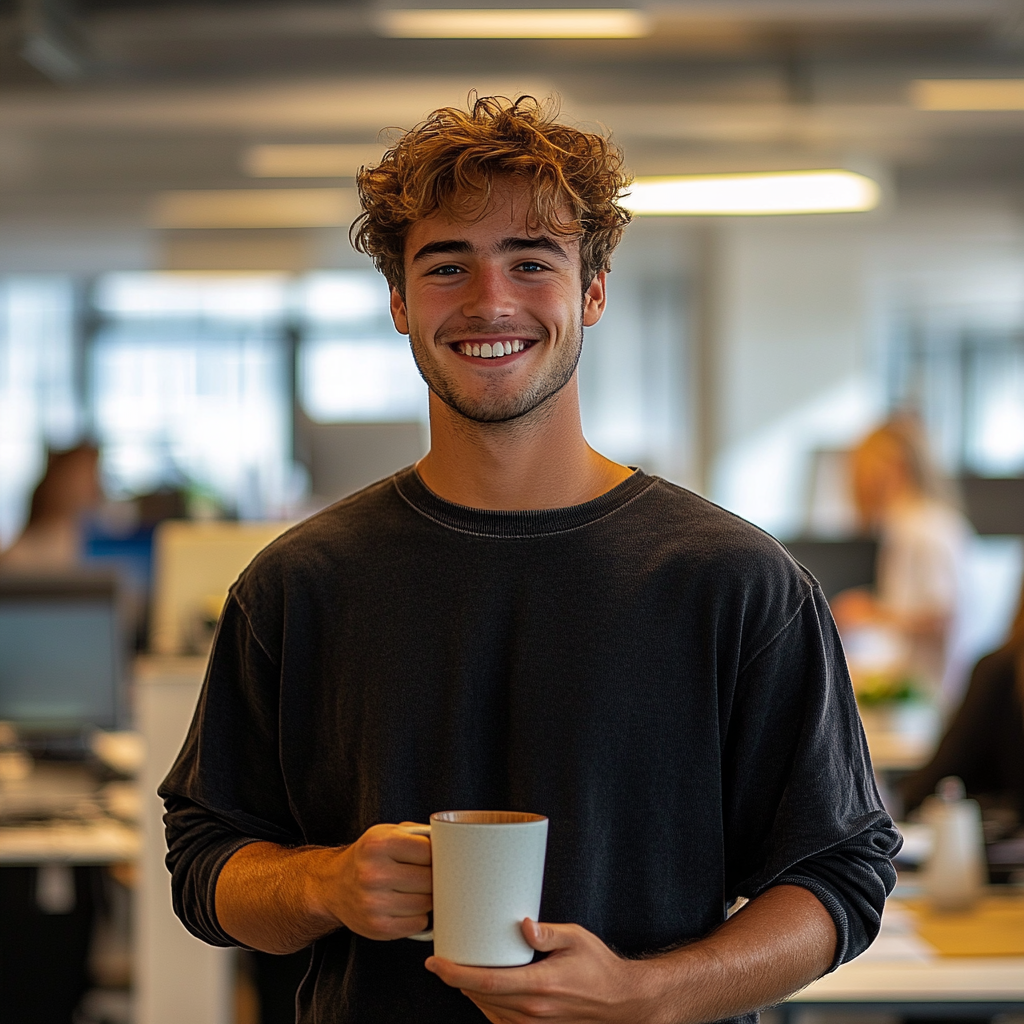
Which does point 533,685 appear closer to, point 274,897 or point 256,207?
point 274,897

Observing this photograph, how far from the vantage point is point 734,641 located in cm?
119

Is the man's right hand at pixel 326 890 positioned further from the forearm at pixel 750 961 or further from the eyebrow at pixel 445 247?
the eyebrow at pixel 445 247

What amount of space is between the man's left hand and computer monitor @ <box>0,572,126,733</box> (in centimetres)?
283

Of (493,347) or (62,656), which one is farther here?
(62,656)

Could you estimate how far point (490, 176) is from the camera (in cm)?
120

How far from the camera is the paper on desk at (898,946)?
211 centimetres

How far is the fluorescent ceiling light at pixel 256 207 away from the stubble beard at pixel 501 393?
624 cm

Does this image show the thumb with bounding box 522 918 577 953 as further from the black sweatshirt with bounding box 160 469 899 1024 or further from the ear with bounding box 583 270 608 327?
the ear with bounding box 583 270 608 327

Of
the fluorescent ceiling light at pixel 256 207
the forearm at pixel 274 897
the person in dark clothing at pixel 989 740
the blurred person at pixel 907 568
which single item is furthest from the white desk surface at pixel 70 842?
the fluorescent ceiling light at pixel 256 207

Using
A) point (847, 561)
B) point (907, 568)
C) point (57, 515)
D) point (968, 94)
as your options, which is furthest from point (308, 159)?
point (907, 568)

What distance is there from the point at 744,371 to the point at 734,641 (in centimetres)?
679

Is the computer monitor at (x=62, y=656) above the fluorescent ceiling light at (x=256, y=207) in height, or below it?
below

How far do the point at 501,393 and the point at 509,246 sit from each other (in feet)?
0.42

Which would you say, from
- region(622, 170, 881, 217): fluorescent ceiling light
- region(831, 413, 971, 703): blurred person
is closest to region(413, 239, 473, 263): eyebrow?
region(831, 413, 971, 703): blurred person
